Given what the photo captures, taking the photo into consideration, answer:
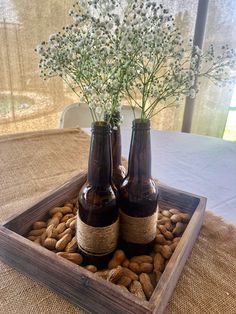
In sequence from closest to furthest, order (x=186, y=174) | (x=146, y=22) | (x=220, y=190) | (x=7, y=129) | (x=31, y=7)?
(x=146, y=22) < (x=220, y=190) < (x=186, y=174) < (x=31, y=7) < (x=7, y=129)

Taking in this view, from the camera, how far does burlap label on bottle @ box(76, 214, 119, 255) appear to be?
18.9 inches

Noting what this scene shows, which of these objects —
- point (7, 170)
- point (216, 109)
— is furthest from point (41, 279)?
point (216, 109)

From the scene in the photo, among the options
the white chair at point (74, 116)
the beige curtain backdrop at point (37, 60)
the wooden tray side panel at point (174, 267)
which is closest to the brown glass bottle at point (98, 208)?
the wooden tray side panel at point (174, 267)

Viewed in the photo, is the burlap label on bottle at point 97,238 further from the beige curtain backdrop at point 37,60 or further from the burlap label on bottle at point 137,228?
the beige curtain backdrop at point 37,60

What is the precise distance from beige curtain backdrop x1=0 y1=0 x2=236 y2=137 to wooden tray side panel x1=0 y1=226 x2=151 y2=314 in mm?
1911

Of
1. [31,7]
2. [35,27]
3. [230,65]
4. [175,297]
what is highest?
[31,7]

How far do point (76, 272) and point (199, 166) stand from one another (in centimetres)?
73

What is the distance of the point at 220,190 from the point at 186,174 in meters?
0.14

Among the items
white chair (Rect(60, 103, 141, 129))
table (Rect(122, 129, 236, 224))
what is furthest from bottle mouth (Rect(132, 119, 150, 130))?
white chair (Rect(60, 103, 141, 129))

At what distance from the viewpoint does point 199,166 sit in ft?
3.41

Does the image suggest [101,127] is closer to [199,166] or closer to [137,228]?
[137,228]

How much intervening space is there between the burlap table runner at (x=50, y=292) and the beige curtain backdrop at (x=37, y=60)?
1355 millimetres

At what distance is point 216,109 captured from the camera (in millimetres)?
2414

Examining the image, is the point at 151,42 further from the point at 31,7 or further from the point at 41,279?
the point at 31,7
